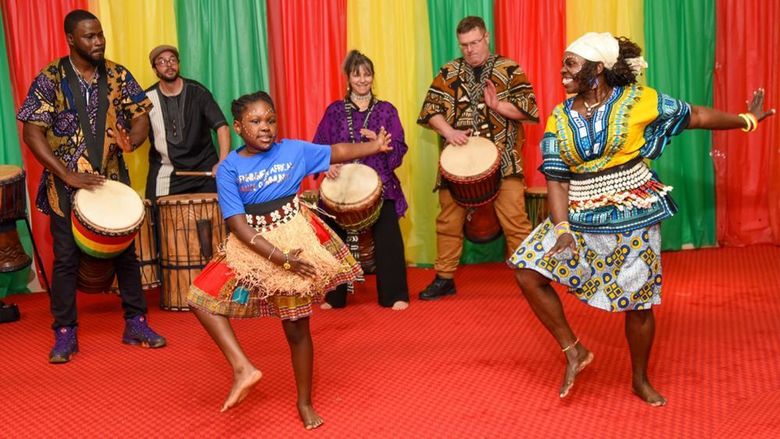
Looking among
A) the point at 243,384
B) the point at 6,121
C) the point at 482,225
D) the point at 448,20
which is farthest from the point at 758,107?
the point at 6,121

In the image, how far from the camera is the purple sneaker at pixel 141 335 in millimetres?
4539

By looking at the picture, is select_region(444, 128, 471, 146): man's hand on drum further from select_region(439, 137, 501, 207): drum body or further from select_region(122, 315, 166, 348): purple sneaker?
select_region(122, 315, 166, 348): purple sneaker

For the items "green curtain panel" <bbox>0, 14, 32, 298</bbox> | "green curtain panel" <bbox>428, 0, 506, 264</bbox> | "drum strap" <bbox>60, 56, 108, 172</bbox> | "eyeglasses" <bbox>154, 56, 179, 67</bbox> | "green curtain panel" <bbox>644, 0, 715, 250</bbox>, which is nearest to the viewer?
"drum strap" <bbox>60, 56, 108, 172</bbox>

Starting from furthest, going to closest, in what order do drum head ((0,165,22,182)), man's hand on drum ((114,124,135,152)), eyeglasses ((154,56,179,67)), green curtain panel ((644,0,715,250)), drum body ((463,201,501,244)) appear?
green curtain panel ((644,0,715,250)) < drum body ((463,201,501,244)) < eyeglasses ((154,56,179,67)) < drum head ((0,165,22,182)) < man's hand on drum ((114,124,135,152))

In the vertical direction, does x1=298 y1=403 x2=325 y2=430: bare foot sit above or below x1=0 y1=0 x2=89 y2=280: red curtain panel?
below

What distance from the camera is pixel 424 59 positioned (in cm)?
632

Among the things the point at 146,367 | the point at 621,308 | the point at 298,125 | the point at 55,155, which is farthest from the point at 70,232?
the point at 621,308

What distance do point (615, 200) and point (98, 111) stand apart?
2.58 meters

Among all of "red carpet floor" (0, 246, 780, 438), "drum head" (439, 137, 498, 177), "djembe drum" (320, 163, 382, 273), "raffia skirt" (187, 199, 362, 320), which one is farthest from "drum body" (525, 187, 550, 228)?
"raffia skirt" (187, 199, 362, 320)

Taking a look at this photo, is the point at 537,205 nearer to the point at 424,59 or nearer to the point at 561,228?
the point at 424,59

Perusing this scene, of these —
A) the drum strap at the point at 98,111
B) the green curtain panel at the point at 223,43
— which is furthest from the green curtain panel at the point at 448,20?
the drum strap at the point at 98,111

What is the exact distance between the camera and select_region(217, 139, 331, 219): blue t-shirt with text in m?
3.22

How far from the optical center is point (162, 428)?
3.39 meters

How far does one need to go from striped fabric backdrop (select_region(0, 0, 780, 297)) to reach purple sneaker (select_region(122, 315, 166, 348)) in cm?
156
